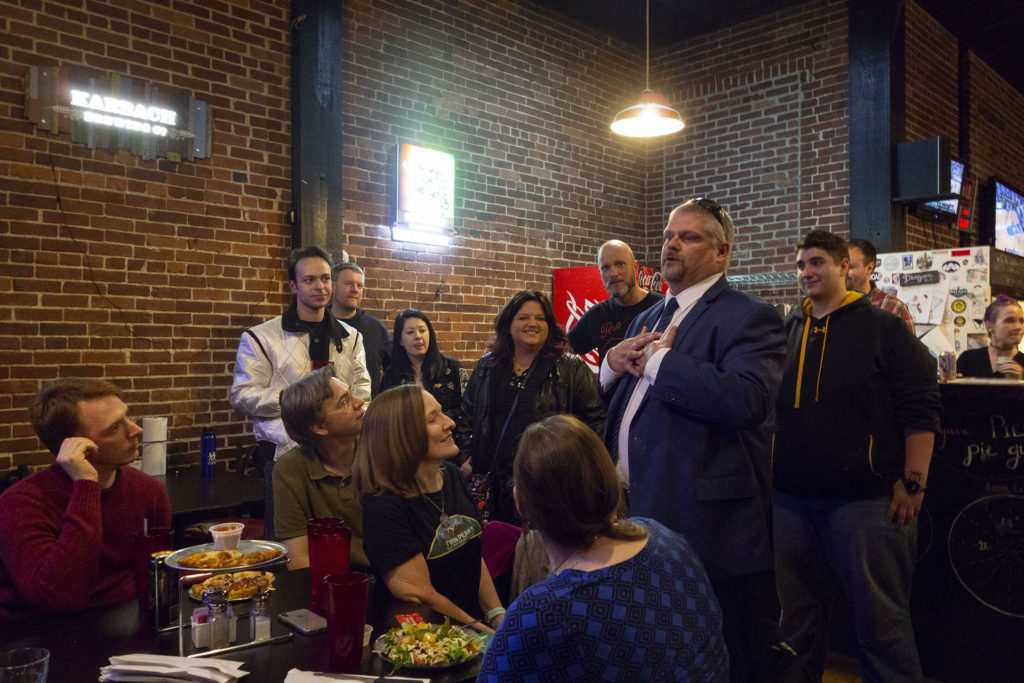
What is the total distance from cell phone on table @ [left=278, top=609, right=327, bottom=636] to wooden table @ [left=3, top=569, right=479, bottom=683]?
1 centimetres

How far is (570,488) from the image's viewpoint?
3.96 feet

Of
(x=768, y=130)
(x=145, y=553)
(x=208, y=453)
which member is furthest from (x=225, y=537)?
(x=768, y=130)

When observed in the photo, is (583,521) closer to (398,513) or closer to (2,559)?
(398,513)

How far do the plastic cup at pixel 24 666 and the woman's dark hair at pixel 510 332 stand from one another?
2203 mm

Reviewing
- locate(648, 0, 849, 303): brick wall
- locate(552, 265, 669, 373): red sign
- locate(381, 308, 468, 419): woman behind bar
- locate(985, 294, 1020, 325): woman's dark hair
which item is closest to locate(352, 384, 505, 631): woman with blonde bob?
locate(381, 308, 468, 419): woman behind bar

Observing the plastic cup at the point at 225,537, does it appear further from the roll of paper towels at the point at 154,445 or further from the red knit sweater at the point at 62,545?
the roll of paper towels at the point at 154,445

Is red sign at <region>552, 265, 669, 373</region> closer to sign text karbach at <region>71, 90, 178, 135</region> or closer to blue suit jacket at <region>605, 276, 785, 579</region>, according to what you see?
sign text karbach at <region>71, 90, 178, 135</region>

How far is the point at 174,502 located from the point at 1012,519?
3.46 m

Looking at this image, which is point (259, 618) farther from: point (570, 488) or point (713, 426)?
point (713, 426)

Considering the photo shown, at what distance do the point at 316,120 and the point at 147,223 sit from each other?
1214mm

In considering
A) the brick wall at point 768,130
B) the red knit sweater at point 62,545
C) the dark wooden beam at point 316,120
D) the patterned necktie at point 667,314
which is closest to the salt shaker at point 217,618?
the red knit sweater at point 62,545

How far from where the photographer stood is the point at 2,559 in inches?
70.4

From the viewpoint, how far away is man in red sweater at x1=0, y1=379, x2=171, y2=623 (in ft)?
5.59

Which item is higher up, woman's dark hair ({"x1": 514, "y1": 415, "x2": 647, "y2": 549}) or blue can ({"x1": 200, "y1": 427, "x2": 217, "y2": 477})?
woman's dark hair ({"x1": 514, "y1": 415, "x2": 647, "y2": 549})
